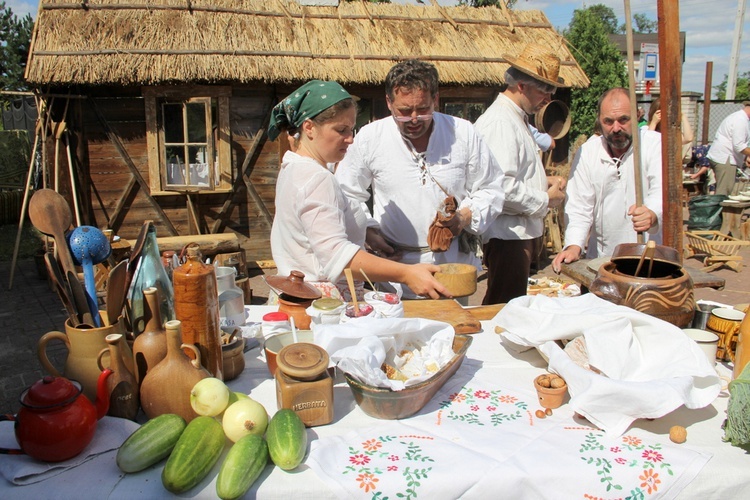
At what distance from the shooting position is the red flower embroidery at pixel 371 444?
1346 mm

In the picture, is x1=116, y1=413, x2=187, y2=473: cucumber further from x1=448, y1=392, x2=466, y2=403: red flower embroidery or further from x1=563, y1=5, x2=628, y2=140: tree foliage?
x1=563, y1=5, x2=628, y2=140: tree foliage

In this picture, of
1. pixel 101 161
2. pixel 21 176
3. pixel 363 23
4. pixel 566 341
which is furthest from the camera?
pixel 21 176

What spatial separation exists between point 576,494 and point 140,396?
3.43 ft

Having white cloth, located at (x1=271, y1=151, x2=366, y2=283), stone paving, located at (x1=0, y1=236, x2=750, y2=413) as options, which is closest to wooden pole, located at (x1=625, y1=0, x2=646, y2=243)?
white cloth, located at (x1=271, y1=151, x2=366, y2=283)

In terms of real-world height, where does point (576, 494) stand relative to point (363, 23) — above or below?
below

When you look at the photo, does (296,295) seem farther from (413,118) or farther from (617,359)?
(413,118)

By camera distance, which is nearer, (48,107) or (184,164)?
(48,107)

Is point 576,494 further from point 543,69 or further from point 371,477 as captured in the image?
point 543,69

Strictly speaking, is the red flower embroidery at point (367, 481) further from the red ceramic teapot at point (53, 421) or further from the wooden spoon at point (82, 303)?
the wooden spoon at point (82, 303)

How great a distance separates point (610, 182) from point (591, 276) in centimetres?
125

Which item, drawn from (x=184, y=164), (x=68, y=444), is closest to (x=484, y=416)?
(x=68, y=444)

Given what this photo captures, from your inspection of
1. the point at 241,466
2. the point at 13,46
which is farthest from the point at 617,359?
the point at 13,46

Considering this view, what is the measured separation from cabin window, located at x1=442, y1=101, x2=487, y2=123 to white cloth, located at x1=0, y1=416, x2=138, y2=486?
6.97m

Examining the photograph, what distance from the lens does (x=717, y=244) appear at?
24.7 ft
